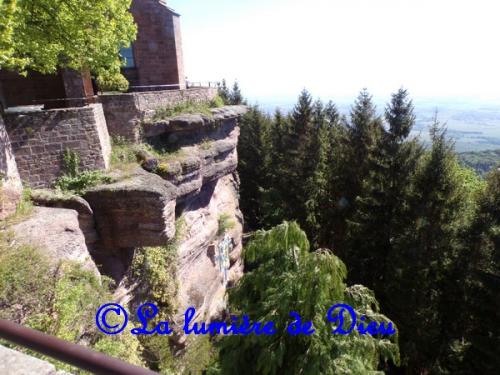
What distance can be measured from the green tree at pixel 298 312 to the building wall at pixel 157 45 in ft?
44.8

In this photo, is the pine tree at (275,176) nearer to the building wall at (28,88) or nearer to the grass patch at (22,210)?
the building wall at (28,88)

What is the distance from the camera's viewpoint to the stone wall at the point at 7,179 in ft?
25.3

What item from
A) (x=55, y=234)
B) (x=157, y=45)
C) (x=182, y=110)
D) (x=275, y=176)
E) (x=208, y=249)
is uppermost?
(x=157, y=45)

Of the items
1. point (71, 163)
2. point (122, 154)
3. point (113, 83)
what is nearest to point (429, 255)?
point (122, 154)

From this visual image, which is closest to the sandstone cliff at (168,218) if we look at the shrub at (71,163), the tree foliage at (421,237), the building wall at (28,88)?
the shrub at (71,163)

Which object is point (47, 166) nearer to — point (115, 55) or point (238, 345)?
point (115, 55)

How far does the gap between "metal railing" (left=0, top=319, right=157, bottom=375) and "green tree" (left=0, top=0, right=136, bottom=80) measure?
7767 millimetres

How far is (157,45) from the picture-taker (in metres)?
17.2

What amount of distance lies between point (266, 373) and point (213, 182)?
12722 mm

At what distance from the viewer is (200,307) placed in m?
14.5

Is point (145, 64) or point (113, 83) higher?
point (145, 64)

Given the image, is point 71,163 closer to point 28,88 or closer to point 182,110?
point 182,110

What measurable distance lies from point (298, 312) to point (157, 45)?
15849 millimetres

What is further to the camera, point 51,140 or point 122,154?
point 122,154
